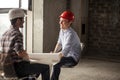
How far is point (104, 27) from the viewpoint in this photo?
9000mm

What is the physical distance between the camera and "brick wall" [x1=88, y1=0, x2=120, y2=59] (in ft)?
29.1

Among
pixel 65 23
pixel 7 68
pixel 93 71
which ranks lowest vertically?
pixel 93 71

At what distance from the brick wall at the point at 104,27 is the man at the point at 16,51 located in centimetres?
555

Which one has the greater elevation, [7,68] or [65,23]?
[65,23]

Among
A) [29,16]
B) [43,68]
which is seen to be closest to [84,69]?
[29,16]

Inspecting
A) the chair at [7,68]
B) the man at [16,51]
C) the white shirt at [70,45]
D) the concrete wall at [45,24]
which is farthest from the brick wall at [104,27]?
the chair at [7,68]

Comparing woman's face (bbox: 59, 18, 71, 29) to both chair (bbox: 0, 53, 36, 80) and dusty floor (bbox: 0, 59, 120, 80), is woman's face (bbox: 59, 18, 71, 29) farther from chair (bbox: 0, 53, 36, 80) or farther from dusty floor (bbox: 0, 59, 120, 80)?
dusty floor (bbox: 0, 59, 120, 80)

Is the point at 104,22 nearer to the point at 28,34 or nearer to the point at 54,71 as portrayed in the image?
the point at 28,34

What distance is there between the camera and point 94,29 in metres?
9.09

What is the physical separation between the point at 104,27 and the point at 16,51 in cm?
612

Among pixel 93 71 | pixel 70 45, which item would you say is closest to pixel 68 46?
pixel 70 45

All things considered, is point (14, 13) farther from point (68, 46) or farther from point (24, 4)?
point (24, 4)

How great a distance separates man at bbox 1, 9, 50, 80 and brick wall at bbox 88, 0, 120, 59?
5.55 meters

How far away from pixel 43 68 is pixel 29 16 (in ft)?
11.6
